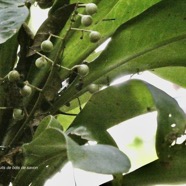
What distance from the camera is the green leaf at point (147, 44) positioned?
2.05ft

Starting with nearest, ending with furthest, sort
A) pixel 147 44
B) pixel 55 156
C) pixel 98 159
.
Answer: pixel 98 159 < pixel 55 156 < pixel 147 44

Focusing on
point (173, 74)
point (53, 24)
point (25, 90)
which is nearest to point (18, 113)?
point (25, 90)

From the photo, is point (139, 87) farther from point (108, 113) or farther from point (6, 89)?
point (6, 89)

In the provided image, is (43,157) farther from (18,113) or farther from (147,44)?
(147,44)

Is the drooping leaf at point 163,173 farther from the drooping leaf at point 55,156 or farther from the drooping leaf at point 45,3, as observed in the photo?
the drooping leaf at point 45,3

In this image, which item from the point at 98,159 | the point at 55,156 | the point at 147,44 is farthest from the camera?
the point at 147,44

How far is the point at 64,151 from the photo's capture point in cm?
50

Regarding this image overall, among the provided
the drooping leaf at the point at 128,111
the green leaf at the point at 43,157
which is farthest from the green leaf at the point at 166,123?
the green leaf at the point at 43,157

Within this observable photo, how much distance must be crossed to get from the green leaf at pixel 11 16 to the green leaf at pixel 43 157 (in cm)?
14

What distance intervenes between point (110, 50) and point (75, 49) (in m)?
0.06

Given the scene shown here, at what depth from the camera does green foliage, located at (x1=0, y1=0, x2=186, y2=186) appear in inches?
22.2

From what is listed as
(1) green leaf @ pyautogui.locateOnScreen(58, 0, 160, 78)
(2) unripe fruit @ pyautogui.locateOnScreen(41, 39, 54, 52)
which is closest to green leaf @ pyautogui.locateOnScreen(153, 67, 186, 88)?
(1) green leaf @ pyautogui.locateOnScreen(58, 0, 160, 78)

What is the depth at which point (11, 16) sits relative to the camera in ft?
1.88

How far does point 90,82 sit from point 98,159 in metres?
0.26
